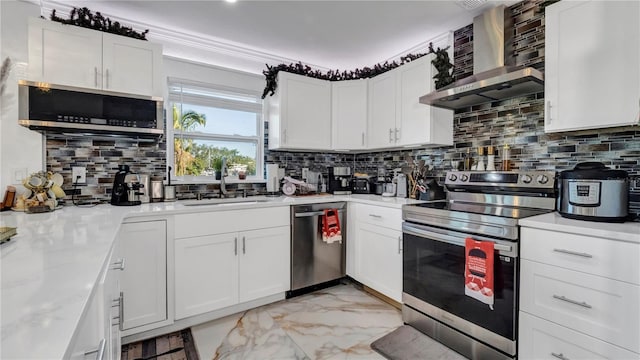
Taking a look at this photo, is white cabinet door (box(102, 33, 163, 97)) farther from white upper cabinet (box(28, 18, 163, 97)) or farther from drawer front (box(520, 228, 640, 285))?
drawer front (box(520, 228, 640, 285))

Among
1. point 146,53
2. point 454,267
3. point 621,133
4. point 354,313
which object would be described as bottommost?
point 354,313

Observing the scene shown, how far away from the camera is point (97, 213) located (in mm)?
1925

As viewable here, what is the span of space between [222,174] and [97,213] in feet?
3.77

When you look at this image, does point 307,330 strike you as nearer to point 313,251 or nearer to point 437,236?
point 313,251

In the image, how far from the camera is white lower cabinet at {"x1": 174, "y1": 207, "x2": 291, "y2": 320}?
2.20m

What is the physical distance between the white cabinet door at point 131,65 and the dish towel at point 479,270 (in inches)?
100

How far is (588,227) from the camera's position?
140 cm

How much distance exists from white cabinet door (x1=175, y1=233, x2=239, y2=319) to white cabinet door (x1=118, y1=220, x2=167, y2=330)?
0.10m

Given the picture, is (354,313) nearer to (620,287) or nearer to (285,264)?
(285,264)

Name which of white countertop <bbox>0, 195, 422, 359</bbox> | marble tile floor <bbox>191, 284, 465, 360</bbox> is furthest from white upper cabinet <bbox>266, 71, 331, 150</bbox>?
white countertop <bbox>0, 195, 422, 359</bbox>

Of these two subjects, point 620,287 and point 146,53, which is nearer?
point 620,287

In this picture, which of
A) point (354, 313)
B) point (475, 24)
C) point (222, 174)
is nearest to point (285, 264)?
point (354, 313)

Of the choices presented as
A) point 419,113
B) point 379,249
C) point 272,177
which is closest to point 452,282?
point 379,249

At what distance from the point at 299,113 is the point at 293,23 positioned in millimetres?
876
